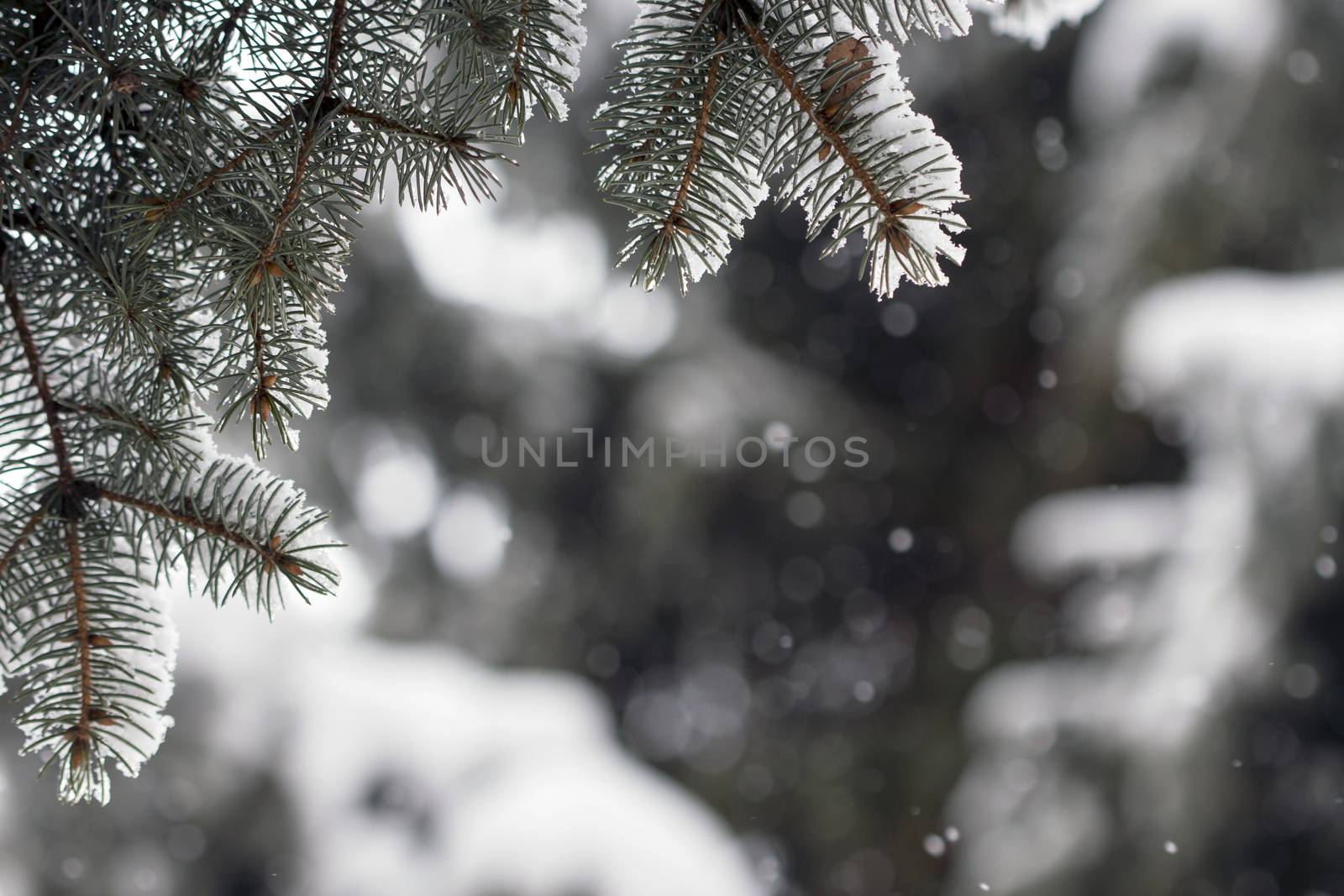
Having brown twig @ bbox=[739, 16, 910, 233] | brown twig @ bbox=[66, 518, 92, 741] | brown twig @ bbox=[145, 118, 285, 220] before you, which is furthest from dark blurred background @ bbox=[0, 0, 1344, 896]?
brown twig @ bbox=[739, 16, 910, 233]

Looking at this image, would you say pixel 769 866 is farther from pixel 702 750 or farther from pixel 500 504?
pixel 500 504

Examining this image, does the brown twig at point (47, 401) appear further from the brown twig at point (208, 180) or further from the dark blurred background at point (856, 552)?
the dark blurred background at point (856, 552)

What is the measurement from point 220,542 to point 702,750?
315 cm

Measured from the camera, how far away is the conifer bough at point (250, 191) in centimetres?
45

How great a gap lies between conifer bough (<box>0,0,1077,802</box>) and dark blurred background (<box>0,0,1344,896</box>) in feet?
6.21

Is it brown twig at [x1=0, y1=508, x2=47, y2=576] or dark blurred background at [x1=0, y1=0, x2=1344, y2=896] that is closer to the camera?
brown twig at [x1=0, y1=508, x2=47, y2=576]

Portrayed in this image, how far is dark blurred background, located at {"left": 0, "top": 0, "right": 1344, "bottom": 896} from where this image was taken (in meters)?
2.46

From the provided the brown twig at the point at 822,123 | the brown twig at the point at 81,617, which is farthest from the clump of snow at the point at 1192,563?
the brown twig at the point at 81,617

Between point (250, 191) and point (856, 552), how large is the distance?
3.55m

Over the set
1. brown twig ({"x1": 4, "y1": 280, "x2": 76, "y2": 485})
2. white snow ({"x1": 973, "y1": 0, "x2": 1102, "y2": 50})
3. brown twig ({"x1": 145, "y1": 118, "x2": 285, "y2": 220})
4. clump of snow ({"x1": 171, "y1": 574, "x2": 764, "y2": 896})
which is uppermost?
white snow ({"x1": 973, "y1": 0, "x2": 1102, "y2": 50})

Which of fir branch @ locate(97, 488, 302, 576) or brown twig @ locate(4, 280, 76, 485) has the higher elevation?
brown twig @ locate(4, 280, 76, 485)

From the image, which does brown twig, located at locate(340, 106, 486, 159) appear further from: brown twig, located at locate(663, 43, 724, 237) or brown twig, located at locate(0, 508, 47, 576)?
brown twig, located at locate(0, 508, 47, 576)

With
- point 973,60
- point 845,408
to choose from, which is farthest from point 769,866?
Answer: point 973,60

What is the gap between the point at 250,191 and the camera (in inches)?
18.4
